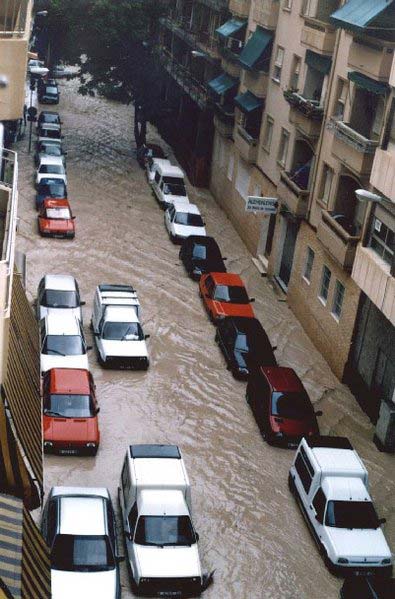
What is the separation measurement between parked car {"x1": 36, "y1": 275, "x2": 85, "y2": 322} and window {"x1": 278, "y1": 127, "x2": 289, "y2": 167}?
10491 millimetres

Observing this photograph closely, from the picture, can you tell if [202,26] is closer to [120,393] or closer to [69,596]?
[120,393]

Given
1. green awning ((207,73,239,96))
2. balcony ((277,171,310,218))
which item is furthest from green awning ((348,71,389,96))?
green awning ((207,73,239,96))

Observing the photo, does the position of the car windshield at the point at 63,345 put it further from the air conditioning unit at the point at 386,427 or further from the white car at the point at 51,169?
the white car at the point at 51,169

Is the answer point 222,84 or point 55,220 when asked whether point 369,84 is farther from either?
point 222,84

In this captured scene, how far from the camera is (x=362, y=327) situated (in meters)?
28.9

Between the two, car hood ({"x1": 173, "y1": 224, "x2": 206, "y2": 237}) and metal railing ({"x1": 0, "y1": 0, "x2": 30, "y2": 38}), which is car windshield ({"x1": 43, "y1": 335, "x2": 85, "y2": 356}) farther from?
car hood ({"x1": 173, "y1": 224, "x2": 206, "y2": 237})

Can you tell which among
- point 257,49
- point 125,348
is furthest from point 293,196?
point 125,348

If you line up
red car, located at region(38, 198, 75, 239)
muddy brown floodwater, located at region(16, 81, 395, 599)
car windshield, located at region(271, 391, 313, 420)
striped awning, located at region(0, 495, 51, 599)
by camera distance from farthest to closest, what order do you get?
red car, located at region(38, 198, 75, 239), car windshield, located at region(271, 391, 313, 420), muddy brown floodwater, located at region(16, 81, 395, 599), striped awning, located at region(0, 495, 51, 599)

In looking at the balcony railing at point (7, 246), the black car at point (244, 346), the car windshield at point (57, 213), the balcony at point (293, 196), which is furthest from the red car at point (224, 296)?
the balcony railing at point (7, 246)

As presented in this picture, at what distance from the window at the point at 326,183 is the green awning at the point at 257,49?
9.16 meters

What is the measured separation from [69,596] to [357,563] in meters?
6.29

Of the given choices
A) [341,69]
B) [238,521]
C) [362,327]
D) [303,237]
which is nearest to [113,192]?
[303,237]

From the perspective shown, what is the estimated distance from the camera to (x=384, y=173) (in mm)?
25141

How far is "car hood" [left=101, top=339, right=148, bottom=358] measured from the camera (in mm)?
28969
